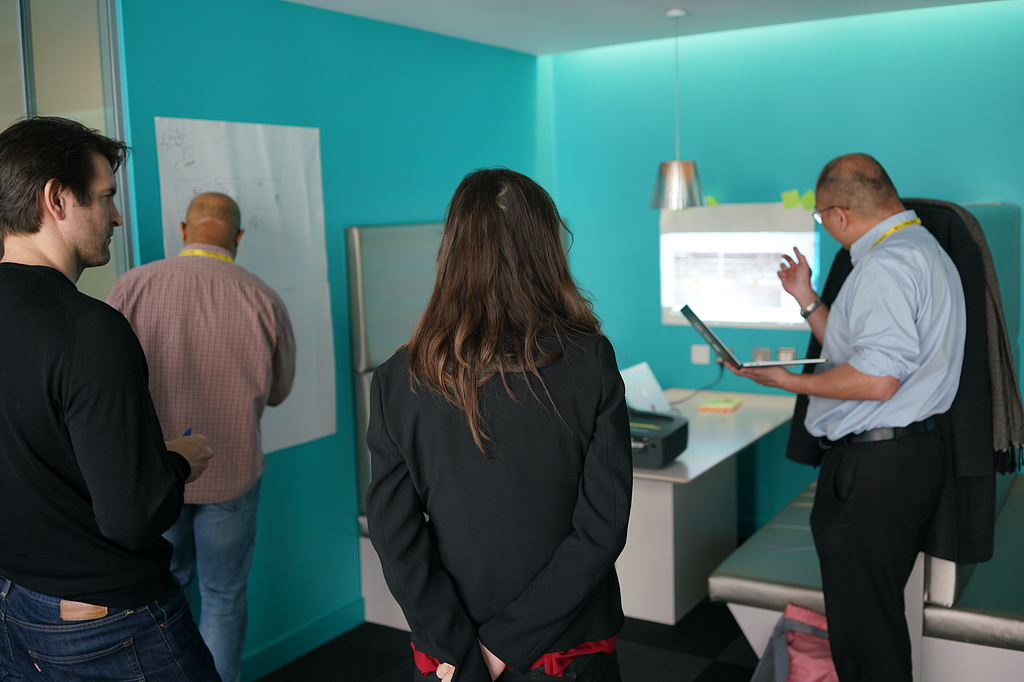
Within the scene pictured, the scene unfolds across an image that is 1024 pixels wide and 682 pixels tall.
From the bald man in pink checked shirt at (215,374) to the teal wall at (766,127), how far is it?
238 centimetres

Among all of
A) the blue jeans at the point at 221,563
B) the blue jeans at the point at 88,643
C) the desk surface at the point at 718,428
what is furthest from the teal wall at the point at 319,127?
the blue jeans at the point at 88,643

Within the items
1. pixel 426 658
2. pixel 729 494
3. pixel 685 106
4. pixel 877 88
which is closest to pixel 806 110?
pixel 877 88

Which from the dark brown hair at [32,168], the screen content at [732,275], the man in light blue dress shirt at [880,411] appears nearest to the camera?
the dark brown hair at [32,168]

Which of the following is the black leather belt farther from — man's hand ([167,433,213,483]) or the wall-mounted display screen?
the wall-mounted display screen

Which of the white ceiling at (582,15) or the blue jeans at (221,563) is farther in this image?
the white ceiling at (582,15)

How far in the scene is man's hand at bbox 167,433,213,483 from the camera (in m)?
1.62

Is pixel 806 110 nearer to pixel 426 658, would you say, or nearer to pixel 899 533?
pixel 899 533

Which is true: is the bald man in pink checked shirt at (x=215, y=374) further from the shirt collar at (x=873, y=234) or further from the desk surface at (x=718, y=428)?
the shirt collar at (x=873, y=234)

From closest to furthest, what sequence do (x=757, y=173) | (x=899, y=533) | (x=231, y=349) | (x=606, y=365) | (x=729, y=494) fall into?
(x=606, y=365)
(x=899, y=533)
(x=231, y=349)
(x=729, y=494)
(x=757, y=173)

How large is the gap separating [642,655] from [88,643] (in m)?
2.15

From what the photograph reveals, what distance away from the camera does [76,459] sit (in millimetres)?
1364

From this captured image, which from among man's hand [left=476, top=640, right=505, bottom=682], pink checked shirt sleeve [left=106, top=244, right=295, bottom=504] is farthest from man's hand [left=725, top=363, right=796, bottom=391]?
pink checked shirt sleeve [left=106, top=244, right=295, bottom=504]

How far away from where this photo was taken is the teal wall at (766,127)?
3.61m

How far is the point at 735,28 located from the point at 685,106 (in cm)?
45
